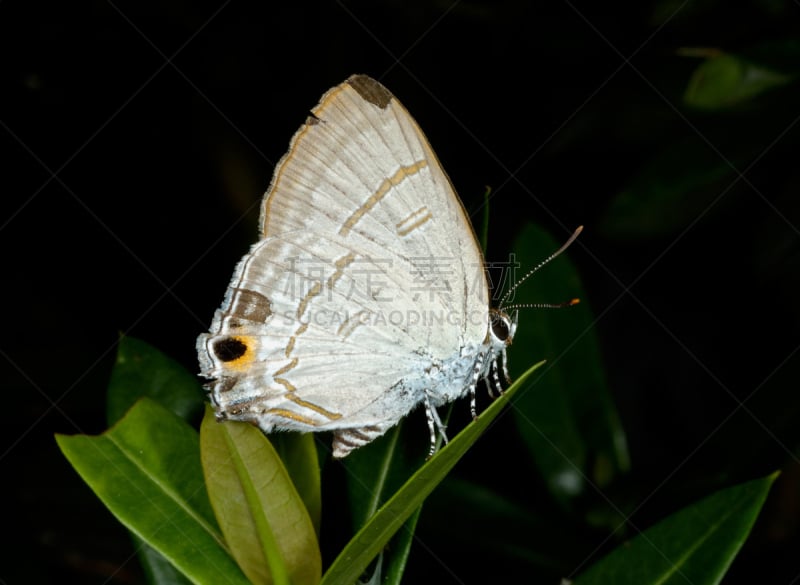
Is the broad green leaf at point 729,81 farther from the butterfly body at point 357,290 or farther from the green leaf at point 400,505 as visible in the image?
the green leaf at point 400,505

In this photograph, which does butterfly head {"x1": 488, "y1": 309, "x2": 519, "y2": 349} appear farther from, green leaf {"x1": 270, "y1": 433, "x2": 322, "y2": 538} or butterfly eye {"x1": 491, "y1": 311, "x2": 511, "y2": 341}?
green leaf {"x1": 270, "y1": 433, "x2": 322, "y2": 538}

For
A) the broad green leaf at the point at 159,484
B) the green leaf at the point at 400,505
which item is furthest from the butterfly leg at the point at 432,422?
the broad green leaf at the point at 159,484

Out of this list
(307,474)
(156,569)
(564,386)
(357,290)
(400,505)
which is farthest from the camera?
(564,386)

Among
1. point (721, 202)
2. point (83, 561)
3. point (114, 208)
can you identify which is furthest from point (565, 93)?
point (83, 561)

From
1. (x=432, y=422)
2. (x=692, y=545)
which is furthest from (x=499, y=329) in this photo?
(x=692, y=545)

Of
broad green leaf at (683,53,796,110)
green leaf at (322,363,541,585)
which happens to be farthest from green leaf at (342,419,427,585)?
broad green leaf at (683,53,796,110)

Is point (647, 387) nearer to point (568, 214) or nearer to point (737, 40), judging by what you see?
point (568, 214)

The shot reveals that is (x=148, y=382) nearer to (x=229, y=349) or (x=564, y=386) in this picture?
(x=229, y=349)
